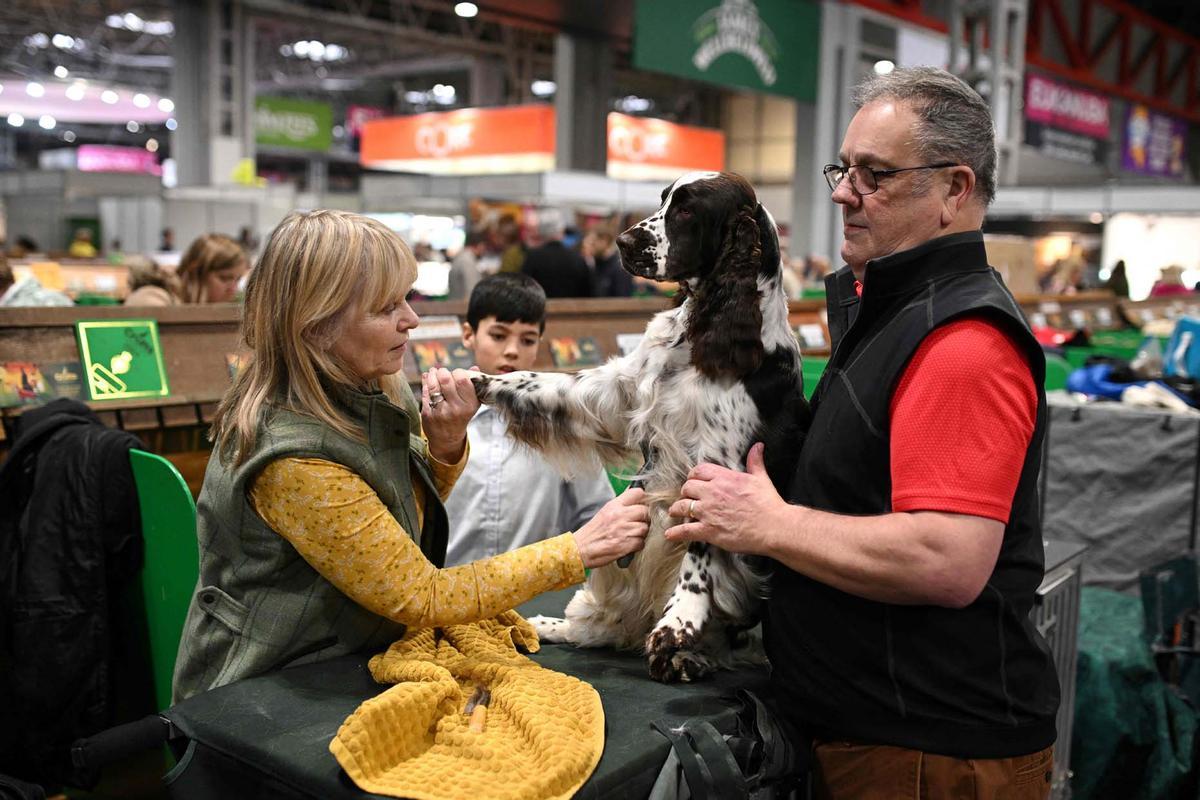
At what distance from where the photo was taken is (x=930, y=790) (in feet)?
4.83

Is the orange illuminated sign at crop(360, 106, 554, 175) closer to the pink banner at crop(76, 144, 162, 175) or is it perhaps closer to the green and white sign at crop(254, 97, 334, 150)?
the green and white sign at crop(254, 97, 334, 150)

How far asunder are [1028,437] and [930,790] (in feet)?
1.66

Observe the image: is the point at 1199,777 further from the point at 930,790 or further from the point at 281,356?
the point at 281,356

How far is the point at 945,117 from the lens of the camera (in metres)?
1.45

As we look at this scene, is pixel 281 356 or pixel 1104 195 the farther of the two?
pixel 1104 195

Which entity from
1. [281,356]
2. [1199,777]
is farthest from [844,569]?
[1199,777]

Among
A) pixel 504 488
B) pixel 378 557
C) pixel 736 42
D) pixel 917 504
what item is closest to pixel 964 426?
pixel 917 504

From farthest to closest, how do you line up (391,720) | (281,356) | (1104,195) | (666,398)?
(1104,195)
(666,398)
(281,356)
(391,720)

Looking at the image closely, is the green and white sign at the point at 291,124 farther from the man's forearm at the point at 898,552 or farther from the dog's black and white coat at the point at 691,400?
the man's forearm at the point at 898,552

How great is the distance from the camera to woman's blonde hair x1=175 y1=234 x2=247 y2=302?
4.96 meters

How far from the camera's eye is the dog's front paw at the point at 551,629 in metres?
1.93

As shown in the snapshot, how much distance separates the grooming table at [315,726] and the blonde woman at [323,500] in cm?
10

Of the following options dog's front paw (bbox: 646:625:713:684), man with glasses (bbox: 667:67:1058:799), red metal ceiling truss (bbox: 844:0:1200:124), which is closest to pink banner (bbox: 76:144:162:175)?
red metal ceiling truss (bbox: 844:0:1200:124)

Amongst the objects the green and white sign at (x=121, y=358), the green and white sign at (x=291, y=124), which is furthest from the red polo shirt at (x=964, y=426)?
the green and white sign at (x=291, y=124)
